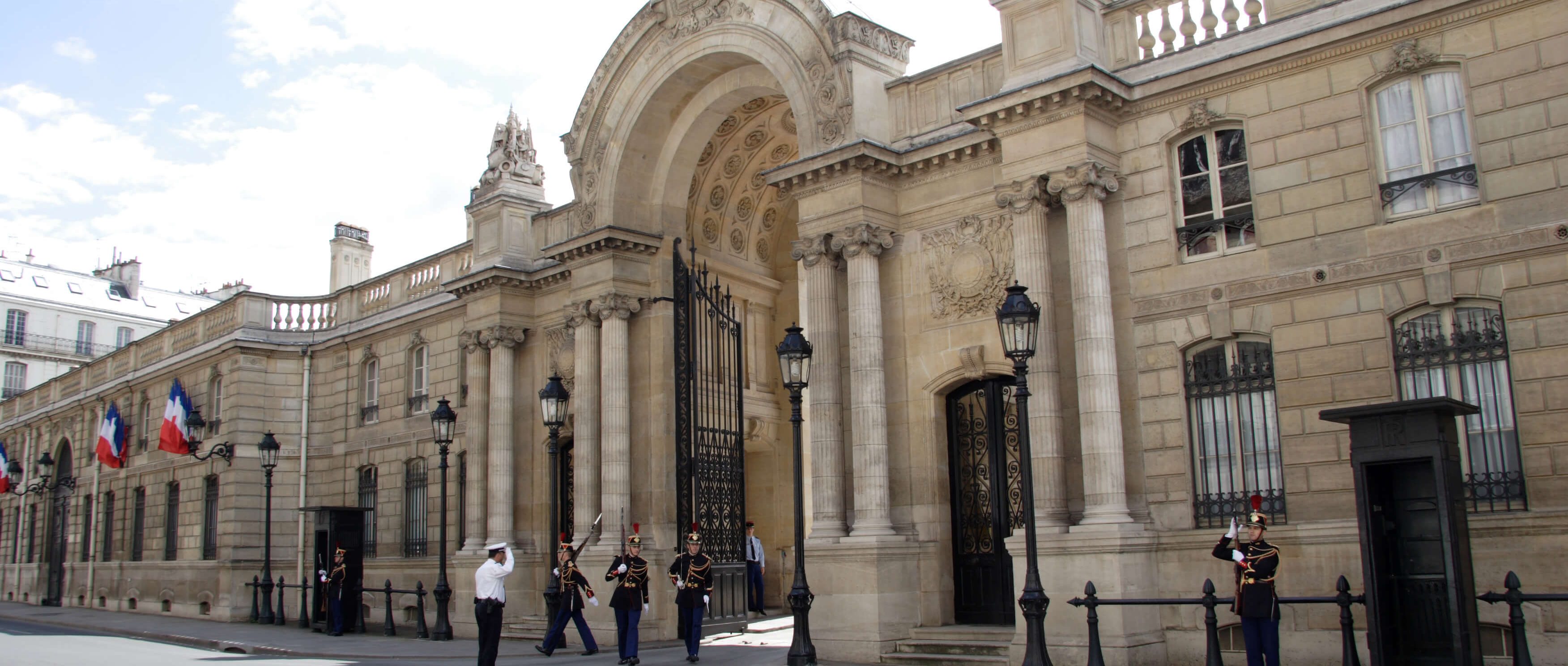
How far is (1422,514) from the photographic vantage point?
12.2m

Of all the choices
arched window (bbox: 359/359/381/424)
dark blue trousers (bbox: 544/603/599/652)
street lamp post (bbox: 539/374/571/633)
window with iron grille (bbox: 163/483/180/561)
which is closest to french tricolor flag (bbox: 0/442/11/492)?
window with iron grille (bbox: 163/483/180/561)

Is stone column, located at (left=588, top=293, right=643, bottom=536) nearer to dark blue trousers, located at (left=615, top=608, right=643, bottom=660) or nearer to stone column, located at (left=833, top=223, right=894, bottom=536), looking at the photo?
dark blue trousers, located at (left=615, top=608, right=643, bottom=660)

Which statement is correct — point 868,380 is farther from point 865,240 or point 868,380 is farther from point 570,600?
point 570,600

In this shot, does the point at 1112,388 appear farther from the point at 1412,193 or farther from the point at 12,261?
the point at 12,261

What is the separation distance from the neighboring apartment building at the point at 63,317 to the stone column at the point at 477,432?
3651 centimetres

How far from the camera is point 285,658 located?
19062 mm

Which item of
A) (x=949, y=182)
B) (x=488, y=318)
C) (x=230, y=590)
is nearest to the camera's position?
(x=949, y=182)

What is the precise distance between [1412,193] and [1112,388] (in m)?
3.83

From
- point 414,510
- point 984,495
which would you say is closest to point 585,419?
point 414,510

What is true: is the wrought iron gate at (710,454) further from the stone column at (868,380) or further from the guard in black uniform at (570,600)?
the stone column at (868,380)

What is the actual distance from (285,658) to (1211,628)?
13.6 meters

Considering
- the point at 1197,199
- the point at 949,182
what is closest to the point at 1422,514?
the point at 1197,199

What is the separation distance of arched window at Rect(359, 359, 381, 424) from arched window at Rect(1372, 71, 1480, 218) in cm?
2230

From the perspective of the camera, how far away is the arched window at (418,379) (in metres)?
27.7
